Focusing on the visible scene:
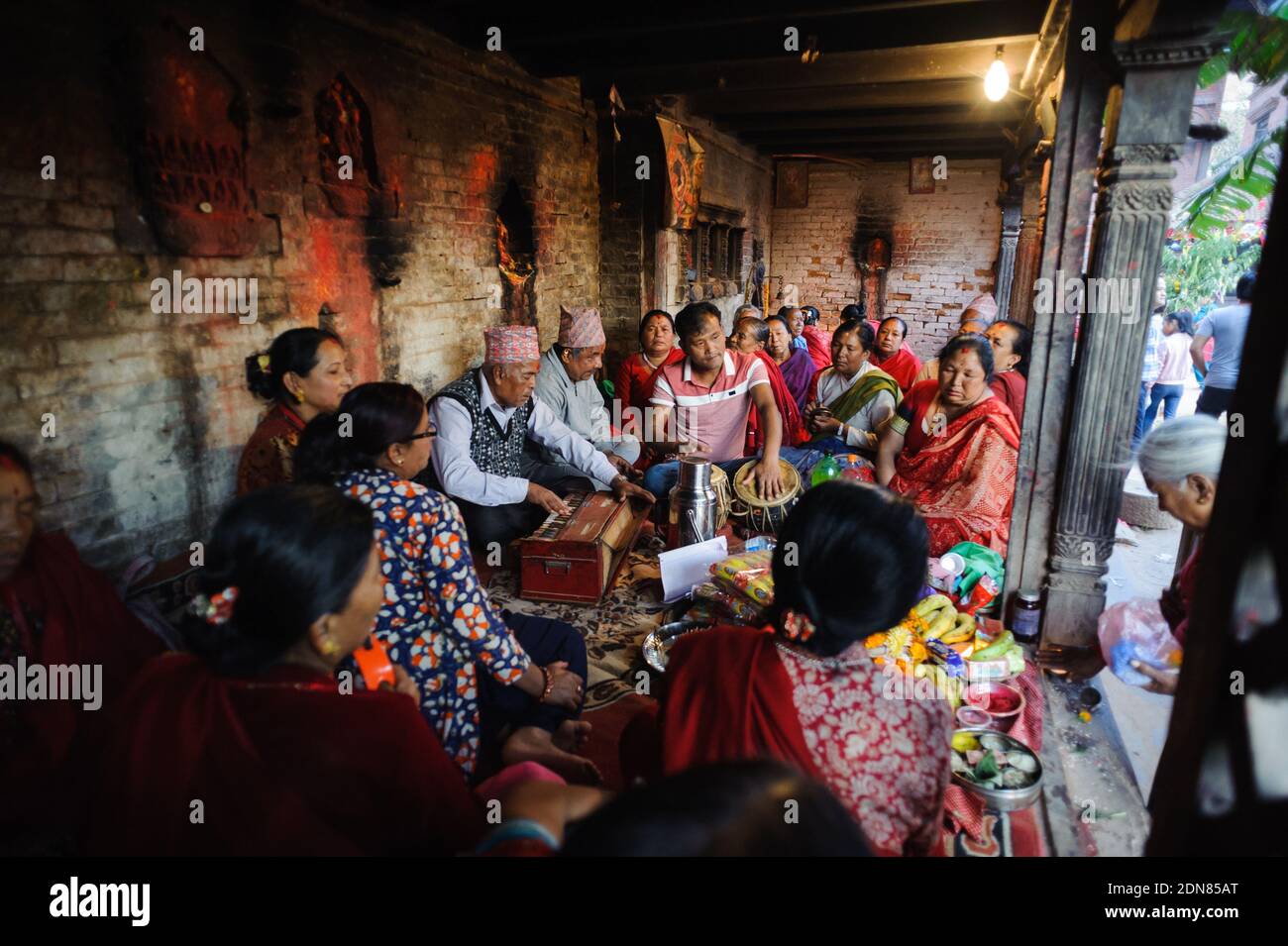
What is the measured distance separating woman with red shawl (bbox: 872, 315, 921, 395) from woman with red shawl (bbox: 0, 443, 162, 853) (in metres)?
5.26

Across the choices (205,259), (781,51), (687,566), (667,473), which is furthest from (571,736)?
(781,51)

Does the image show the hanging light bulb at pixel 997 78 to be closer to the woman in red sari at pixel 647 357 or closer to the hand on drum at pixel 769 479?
the woman in red sari at pixel 647 357

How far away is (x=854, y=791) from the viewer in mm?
1497

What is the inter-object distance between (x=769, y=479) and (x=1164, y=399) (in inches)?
232

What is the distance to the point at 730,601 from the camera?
3.15 metres

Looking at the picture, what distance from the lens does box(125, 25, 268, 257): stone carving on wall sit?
297cm

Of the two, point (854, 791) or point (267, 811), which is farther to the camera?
point (854, 791)

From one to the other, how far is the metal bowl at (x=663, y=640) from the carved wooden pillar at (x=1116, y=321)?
5.16 ft

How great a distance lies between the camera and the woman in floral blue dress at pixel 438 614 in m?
2.07

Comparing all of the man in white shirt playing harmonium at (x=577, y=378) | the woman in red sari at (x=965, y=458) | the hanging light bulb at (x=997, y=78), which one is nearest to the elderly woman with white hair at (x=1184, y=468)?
the woman in red sari at (x=965, y=458)

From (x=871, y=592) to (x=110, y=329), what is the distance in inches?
124
